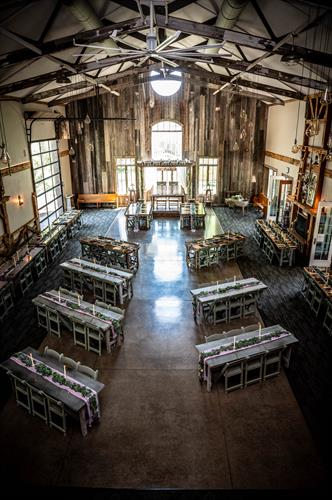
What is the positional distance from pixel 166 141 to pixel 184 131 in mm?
1212

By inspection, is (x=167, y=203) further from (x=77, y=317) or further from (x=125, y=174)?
(x=77, y=317)

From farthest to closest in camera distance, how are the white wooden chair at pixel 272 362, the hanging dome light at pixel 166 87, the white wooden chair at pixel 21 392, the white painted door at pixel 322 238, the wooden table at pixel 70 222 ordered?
the hanging dome light at pixel 166 87 < the wooden table at pixel 70 222 < the white painted door at pixel 322 238 < the white wooden chair at pixel 272 362 < the white wooden chair at pixel 21 392

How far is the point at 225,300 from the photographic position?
9.01 metres

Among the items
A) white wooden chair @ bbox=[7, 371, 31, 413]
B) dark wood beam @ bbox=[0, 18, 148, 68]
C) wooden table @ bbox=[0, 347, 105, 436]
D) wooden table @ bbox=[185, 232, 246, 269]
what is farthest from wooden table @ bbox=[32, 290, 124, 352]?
dark wood beam @ bbox=[0, 18, 148, 68]

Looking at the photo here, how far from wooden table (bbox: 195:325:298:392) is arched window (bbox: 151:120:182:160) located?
15595 millimetres

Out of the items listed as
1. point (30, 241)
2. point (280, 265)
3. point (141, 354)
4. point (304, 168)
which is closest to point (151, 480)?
point (141, 354)

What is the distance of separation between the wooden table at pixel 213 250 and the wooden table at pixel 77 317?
15.6ft

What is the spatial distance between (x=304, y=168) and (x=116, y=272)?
8551mm

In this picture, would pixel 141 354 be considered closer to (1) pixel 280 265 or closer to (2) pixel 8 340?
(2) pixel 8 340

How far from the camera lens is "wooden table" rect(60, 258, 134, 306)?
10070 mm

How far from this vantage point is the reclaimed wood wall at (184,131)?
787 inches

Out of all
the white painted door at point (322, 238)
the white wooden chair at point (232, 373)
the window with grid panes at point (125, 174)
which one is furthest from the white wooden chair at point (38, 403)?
the window with grid panes at point (125, 174)

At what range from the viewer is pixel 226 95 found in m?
19.8

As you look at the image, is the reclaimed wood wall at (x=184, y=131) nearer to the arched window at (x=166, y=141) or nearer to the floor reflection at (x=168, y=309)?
the arched window at (x=166, y=141)
